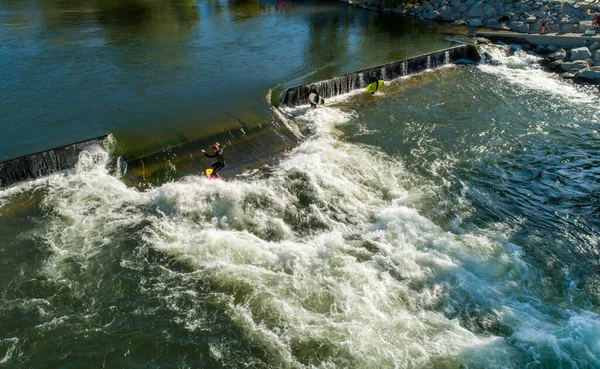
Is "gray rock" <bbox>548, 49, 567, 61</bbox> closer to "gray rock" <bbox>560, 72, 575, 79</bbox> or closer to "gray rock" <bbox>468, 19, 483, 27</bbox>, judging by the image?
"gray rock" <bbox>560, 72, 575, 79</bbox>

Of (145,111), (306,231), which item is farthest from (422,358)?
(145,111)

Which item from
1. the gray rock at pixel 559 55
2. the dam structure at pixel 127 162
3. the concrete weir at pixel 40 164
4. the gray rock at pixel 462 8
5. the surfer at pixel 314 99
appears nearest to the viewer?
the concrete weir at pixel 40 164

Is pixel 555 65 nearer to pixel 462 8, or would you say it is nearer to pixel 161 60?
pixel 462 8

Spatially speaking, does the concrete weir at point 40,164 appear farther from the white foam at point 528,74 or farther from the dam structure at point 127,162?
the white foam at point 528,74

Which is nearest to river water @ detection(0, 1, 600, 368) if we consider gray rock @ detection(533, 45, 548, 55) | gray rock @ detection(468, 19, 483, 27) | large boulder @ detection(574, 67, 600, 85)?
large boulder @ detection(574, 67, 600, 85)

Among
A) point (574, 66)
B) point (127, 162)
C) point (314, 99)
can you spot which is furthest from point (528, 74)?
point (127, 162)

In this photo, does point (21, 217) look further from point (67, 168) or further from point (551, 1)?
point (551, 1)

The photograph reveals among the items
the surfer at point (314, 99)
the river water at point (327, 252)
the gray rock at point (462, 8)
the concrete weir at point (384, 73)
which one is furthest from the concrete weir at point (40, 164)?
the gray rock at point (462, 8)
